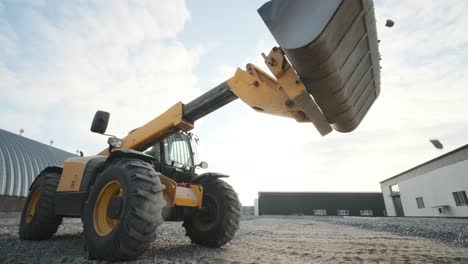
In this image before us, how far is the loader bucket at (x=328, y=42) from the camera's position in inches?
101

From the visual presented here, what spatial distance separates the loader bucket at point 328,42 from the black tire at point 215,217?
89.8 inches

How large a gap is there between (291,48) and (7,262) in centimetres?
375

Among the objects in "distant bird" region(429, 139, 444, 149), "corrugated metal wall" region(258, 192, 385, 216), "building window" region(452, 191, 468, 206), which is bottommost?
"building window" region(452, 191, 468, 206)

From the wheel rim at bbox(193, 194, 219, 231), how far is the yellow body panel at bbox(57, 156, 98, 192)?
201cm

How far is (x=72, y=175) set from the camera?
4.67 m

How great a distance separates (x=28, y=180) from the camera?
16.7m

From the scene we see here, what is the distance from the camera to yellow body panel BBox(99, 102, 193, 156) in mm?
4439

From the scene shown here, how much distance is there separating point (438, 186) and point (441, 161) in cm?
210

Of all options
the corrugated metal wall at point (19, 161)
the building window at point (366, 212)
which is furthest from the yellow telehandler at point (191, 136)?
the building window at point (366, 212)

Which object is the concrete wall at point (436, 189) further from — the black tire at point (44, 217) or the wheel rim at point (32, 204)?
the wheel rim at point (32, 204)

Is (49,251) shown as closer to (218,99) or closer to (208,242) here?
(208,242)

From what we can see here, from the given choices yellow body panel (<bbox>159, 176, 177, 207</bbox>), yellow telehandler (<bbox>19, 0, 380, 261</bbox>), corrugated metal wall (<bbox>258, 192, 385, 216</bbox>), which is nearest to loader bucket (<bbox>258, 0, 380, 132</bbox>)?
yellow telehandler (<bbox>19, 0, 380, 261</bbox>)

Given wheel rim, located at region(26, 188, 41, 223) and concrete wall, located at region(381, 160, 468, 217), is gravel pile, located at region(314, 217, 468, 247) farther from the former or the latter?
concrete wall, located at region(381, 160, 468, 217)

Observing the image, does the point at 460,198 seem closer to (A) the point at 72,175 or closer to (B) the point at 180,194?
(B) the point at 180,194
